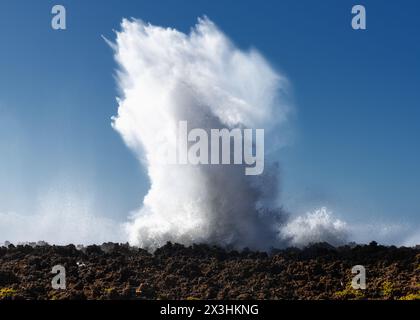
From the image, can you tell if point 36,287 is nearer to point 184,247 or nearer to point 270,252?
point 184,247

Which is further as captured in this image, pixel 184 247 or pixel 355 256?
pixel 184 247

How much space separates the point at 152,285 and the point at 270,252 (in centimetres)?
1183

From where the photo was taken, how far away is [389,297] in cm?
3497

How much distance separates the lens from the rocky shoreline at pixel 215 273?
36719 millimetres

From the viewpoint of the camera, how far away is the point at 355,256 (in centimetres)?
→ 4241

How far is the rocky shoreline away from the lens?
3672 cm

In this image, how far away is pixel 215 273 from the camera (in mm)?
40656

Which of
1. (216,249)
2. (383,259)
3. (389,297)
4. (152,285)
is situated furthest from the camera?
(216,249)
